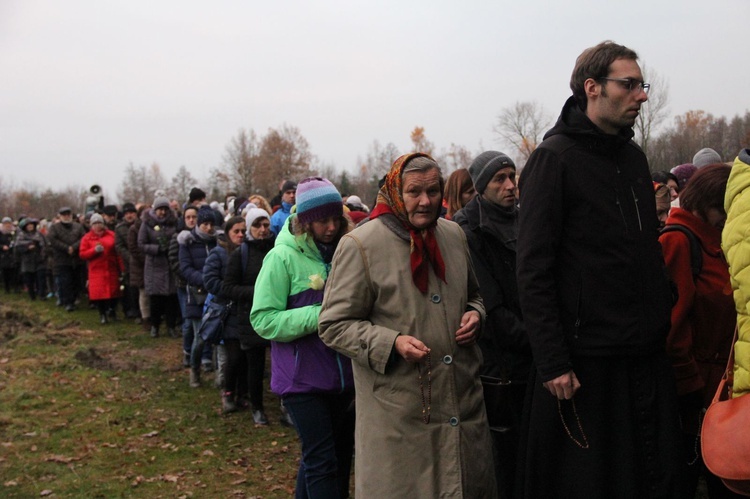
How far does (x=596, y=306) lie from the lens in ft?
10.3

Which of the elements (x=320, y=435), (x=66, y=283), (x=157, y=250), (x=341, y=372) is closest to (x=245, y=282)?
(x=341, y=372)

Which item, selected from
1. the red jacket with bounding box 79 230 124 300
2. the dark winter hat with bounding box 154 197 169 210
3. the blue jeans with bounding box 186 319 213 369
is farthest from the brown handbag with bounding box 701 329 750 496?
the red jacket with bounding box 79 230 124 300

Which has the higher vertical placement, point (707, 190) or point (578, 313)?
point (707, 190)

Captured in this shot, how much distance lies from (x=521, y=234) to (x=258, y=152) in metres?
68.5

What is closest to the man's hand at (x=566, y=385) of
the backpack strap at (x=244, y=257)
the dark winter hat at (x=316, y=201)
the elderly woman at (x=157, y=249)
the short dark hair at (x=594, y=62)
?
the short dark hair at (x=594, y=62)

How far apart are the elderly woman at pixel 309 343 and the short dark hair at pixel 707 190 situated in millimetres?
2038

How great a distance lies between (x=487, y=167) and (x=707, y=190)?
50.2 inches

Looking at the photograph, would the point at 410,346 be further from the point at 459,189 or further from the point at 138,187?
the point at 138,187

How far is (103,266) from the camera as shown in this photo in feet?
45.6

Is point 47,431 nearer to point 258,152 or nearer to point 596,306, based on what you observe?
point 596,306

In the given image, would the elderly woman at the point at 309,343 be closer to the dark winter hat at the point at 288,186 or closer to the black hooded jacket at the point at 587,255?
the black hooded jacket at the point at 587,255

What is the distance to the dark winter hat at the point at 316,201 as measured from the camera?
4324mm

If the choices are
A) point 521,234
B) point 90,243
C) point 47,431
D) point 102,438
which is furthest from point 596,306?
point 90,243

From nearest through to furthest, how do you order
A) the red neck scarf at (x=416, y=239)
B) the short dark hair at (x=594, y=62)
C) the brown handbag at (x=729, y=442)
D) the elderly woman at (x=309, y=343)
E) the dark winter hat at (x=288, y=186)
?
the brown handbag at (x=729, y=442) < the short dark hair at (x=594, y=62) < the red neck scarf at (x=416, y=239) < the elderly woman at (x=309, y=343) < the dark winter hat at (x=288, y=186)
